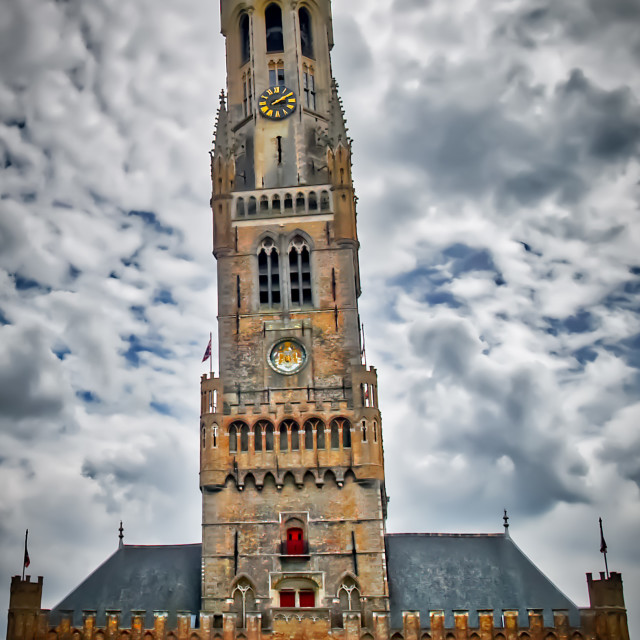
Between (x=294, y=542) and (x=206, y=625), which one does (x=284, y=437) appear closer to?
(x=294, y=542)

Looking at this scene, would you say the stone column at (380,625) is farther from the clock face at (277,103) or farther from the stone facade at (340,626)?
the clock face at (277,103)

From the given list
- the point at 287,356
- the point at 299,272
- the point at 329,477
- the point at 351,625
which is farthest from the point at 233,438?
the point at 351,625

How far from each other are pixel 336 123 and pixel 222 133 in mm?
9725

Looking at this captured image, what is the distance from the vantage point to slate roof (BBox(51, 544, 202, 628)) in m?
70.1

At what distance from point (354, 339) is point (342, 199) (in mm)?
12347

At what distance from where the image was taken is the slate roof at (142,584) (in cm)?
7006

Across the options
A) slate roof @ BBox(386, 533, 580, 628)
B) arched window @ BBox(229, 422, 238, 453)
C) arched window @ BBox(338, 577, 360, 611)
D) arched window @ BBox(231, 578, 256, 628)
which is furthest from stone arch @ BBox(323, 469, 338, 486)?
arched window @ BBox(231, 578, 256, 628)

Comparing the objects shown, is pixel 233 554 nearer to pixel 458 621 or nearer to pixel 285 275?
pixel 458 621

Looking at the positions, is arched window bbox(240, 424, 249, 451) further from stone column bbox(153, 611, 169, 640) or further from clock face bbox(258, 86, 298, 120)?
clock face bbox(258, 86, 298, 120)

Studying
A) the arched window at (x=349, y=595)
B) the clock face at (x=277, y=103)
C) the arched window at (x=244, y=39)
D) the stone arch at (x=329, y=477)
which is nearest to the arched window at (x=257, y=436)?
the stone arch at (x=329, y=477)

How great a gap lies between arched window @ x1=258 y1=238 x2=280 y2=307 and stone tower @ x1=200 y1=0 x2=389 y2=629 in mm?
125

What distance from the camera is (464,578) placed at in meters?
70.9

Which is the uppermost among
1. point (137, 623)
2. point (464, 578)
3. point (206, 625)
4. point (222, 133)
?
point (222, 133)

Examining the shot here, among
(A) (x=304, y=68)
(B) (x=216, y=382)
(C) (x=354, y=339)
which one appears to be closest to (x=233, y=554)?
(B) (x=216, y=382)
